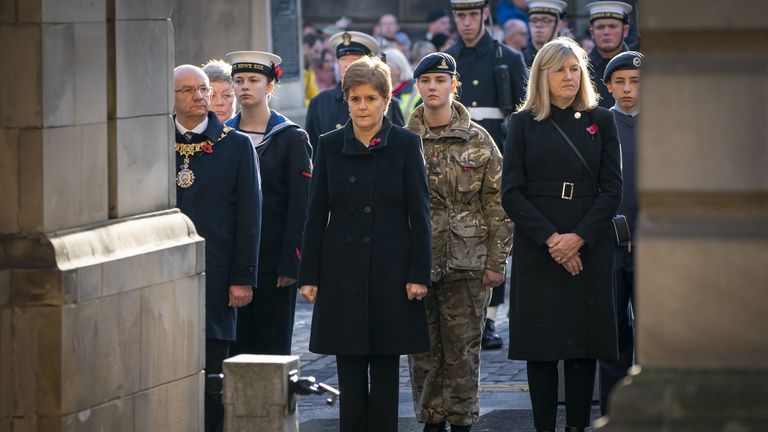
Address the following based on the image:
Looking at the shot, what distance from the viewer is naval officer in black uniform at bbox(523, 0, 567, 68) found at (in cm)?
1515

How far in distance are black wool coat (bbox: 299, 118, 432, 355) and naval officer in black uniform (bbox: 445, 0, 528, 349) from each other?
520cm

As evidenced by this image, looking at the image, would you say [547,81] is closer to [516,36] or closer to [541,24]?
[541,24]

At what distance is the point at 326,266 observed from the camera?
8375mm

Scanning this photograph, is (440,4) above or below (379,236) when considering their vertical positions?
above

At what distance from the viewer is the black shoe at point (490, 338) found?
12203 millimetres

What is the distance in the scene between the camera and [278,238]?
31.1 feet

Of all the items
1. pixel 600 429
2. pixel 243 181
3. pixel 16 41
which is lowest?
pixel 600 429

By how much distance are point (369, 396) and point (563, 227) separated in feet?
3.86

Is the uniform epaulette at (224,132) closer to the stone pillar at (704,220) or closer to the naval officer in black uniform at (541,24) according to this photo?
the stone pillar at (704,220)

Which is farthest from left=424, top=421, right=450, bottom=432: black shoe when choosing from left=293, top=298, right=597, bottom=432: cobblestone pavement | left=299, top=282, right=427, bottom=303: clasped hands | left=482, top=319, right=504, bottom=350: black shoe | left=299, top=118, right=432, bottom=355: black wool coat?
left=482, top=319, right=504, bottom=350: black shoe

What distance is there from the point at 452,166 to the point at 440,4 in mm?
21564

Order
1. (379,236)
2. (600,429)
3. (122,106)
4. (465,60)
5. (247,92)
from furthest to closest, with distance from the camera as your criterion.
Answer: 1. (465,60)
2. (247,92)
3. (379,236)
4. (122,106)
5. (600,429)

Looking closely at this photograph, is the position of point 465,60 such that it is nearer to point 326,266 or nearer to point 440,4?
point 326,266

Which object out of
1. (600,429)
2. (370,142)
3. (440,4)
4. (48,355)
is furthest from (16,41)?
(440,4)
